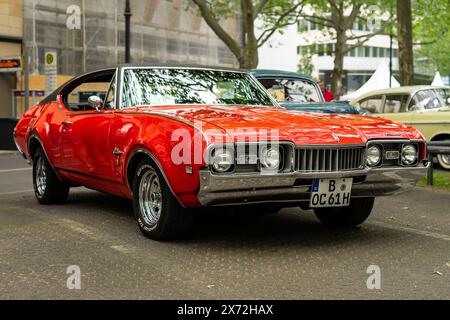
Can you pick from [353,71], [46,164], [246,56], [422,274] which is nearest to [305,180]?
[422,274]

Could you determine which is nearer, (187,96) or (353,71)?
(187,96)

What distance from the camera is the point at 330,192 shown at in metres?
5.26

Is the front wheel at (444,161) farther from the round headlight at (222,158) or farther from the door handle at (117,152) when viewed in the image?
the round headlight at (222,158)

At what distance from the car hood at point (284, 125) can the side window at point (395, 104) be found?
805 centimetres

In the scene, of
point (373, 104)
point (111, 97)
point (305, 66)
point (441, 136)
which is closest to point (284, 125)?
point (111, 97)

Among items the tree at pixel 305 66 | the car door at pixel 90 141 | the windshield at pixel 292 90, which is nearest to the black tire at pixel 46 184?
the car door at pixel 90 141

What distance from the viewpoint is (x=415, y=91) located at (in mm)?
13562

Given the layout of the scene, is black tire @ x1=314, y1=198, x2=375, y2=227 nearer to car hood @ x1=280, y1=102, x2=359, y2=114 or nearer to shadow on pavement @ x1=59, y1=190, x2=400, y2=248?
shadow on pavement @ x1=59, y1=190, x2=400, y2=248

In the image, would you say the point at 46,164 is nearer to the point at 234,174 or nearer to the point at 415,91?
the point at 234,174

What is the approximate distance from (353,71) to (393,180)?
260 ft

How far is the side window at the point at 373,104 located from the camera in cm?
1410

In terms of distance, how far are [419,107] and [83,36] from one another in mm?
19813

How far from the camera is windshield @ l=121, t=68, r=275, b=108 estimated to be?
251 inches
